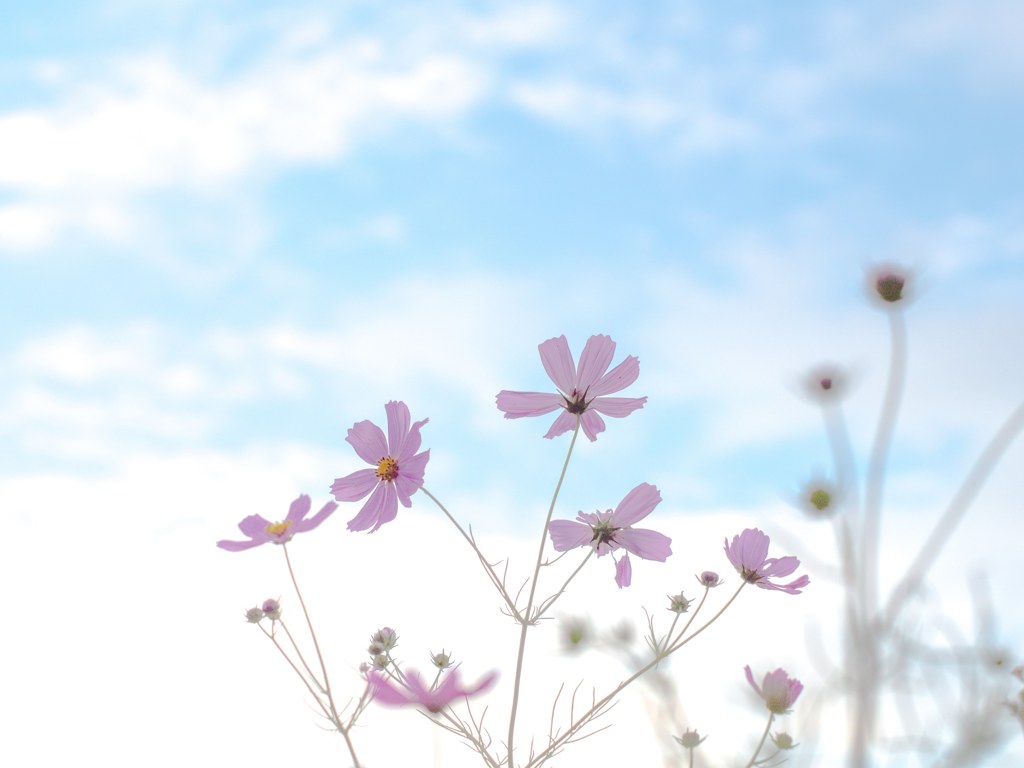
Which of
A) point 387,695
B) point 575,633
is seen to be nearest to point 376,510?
point 387,695

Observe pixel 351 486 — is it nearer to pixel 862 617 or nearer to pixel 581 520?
pixel 581 520

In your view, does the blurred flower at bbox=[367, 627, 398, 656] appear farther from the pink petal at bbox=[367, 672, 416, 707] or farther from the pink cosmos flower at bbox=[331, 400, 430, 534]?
the pink petal at bbox=[367, 672, 416, 707]

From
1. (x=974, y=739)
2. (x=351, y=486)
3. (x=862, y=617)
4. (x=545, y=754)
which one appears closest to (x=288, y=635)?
(x=351, y=486)

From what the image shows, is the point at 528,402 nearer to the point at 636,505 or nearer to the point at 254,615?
the point at 636,505

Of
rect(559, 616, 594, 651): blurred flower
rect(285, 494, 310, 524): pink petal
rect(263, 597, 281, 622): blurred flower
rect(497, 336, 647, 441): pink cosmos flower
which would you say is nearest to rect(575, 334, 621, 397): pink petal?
rect(497, 336, 647, 441): pink cosmos flower

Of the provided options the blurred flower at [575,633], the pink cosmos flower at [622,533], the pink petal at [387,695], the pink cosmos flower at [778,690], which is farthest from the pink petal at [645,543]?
the blurred flower at [575,633]

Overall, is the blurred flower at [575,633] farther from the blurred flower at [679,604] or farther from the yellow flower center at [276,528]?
the yellow flower center at [276,528]
